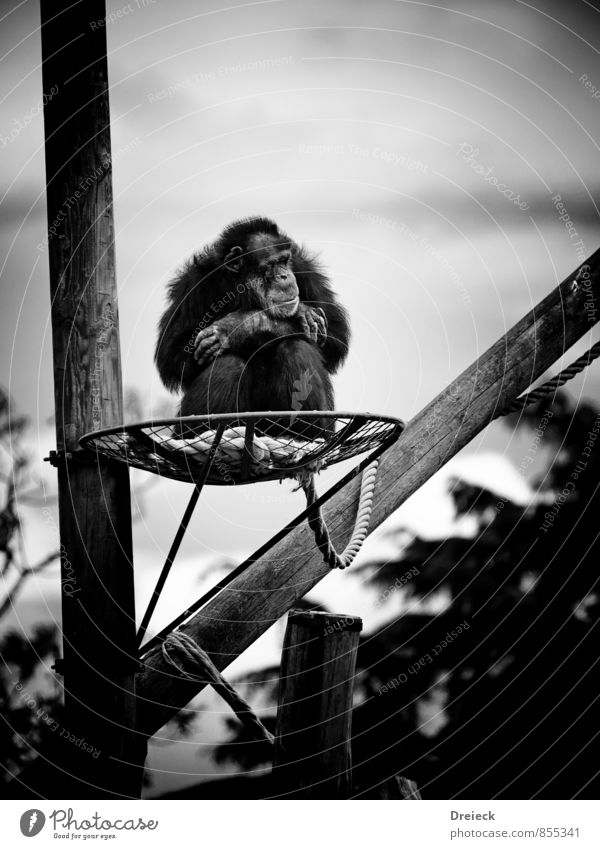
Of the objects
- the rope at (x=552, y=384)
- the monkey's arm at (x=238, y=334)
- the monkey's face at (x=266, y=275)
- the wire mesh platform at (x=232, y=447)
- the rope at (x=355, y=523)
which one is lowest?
the rope at (x=355, y=523)

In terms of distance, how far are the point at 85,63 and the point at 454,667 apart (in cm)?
221

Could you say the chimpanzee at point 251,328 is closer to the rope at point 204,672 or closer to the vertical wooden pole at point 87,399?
the vertical wooden pole at point 87,399

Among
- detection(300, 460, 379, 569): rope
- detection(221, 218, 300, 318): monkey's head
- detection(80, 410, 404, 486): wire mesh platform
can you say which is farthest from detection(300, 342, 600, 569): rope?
detection(221, 218, 300, 318): monkey's head

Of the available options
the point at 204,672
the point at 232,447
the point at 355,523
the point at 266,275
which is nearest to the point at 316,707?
the point at 204,672

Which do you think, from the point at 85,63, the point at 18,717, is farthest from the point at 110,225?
the point at 18,717

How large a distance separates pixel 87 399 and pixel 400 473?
0.70 metres

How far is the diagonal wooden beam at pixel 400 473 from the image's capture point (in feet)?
5.65

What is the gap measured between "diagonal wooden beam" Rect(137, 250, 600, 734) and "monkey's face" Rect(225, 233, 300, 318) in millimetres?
413

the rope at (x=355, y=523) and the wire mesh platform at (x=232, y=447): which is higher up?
the wire mesh platform at (x=232, y=447)

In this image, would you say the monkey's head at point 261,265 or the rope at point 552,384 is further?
the rope at point 552,384

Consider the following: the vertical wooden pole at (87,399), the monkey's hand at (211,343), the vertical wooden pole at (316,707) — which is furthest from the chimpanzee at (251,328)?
the vertical wooden pole at (316,707)

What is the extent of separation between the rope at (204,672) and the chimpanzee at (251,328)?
465 millimetres

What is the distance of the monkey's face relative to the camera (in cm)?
176

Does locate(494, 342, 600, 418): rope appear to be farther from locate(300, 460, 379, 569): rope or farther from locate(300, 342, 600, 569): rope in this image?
locate(300, 460, 379, 569): rope
